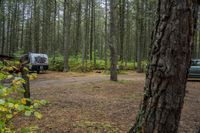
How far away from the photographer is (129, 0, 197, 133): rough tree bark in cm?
273

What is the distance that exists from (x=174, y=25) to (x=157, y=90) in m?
0.79

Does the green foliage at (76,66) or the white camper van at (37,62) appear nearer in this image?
the white camper van at (37,62)

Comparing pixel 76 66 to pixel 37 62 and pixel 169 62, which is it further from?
pixel 169 62

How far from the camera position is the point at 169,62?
9.11ft

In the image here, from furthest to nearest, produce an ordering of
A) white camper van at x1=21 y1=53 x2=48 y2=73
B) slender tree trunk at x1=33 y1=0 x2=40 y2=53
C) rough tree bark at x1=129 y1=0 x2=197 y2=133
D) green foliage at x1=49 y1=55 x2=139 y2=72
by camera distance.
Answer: slender tree trunk at x1=33 y1=0 x2=40 y2=53, green foliage at x1=49 y1=55 x2=139 y2=72, white camper van at x1=21 y1=53 x2=48 y2=73, rough tree bark at x1=129 y1=0 x2=197 y2=133

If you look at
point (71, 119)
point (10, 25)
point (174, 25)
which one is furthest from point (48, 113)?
point (10, 25)

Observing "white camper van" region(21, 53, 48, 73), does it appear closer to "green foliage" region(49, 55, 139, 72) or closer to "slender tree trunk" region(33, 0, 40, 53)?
"green foliage" region(49, 55, 139, 72)

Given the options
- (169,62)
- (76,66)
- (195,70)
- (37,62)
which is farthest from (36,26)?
(169,62)

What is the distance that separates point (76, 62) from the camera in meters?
28.3

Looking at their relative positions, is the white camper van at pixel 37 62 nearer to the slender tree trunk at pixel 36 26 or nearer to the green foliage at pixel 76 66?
the green foliage at pixel 76 66

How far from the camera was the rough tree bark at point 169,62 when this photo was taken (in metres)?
2.73

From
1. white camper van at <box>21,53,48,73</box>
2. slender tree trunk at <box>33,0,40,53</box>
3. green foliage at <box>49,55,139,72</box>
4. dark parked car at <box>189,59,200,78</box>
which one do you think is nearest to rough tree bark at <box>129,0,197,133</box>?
dark parked car at <box>189,59,200,78</box>

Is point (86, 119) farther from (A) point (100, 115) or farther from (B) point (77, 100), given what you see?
(B) point (77, 100)

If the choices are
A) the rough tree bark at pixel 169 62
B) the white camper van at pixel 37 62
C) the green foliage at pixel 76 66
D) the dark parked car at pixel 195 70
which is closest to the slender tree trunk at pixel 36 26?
the green foliage at pixel 76 66
